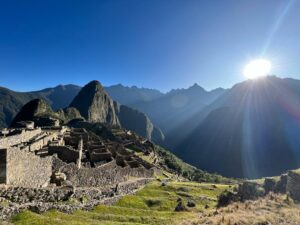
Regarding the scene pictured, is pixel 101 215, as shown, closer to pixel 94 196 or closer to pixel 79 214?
pixel 79 214

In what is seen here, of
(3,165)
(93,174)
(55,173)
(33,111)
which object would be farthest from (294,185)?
(33,111)

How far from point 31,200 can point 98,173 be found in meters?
14.3

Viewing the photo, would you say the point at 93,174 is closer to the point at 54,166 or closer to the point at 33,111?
the point at 54,166

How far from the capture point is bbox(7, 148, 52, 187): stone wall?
2312 centimetres

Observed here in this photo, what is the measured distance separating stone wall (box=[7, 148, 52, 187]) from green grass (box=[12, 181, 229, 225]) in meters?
4.33

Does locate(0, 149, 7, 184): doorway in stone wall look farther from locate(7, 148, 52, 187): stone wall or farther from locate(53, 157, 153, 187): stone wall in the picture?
locate(53, 157, 153, 187): stone wall

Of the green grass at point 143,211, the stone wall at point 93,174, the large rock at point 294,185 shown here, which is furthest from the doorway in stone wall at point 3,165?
the large rock at point 294,185

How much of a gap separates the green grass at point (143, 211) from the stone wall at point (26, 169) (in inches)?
170

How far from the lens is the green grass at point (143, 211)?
19859mm

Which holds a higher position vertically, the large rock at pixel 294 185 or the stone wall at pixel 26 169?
the stone wall at pixel 26 169

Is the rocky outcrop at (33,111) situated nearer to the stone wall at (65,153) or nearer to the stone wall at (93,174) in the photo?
the stone wall at (93,174)

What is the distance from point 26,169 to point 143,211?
10550mm

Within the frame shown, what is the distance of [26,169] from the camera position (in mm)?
25641

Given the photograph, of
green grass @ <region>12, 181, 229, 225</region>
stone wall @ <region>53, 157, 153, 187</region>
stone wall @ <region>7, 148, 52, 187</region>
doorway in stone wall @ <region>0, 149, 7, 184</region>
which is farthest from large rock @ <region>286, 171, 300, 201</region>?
doorway in stone wall @ <region>0, 149, 7, 184</region>
